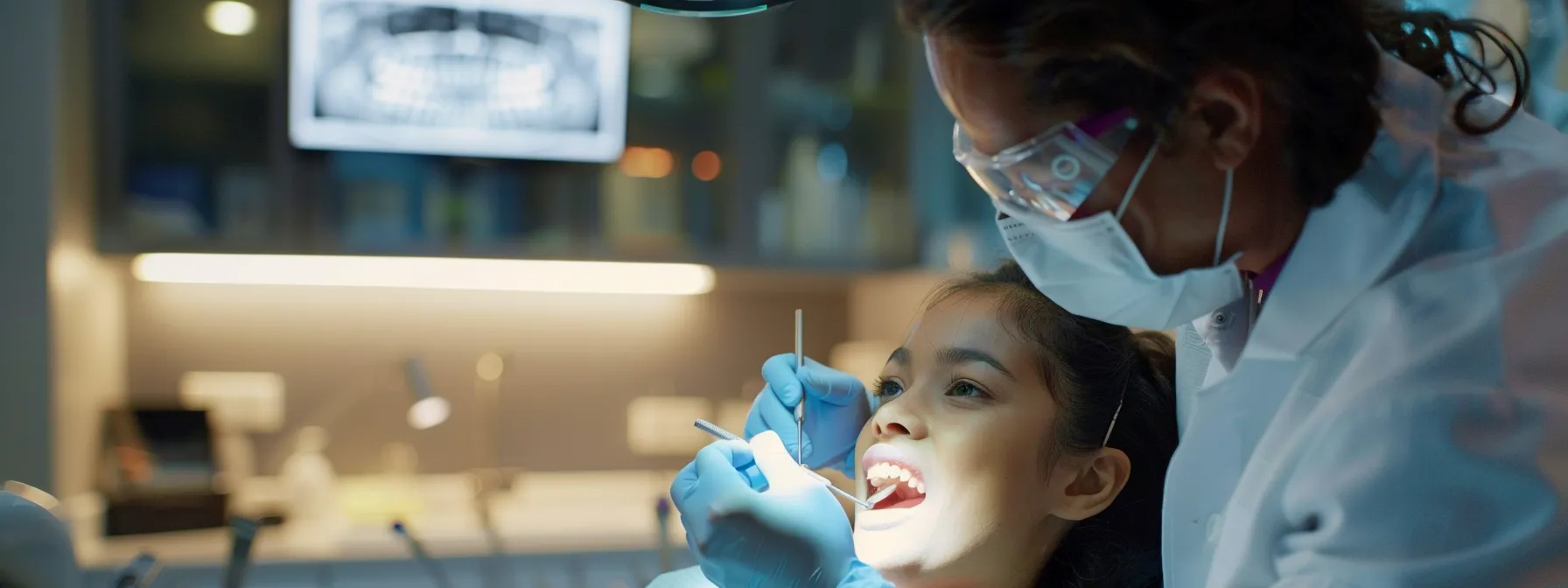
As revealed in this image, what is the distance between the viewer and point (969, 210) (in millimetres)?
3066

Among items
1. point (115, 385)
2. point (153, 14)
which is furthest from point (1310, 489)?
point (115, 385)

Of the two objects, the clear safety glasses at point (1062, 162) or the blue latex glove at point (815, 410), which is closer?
the clear safety glasses at point (1062, 162)

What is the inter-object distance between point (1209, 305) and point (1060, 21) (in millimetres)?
269

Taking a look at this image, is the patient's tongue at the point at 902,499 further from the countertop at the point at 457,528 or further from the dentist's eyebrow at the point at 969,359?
the countertop at the point at 457,528

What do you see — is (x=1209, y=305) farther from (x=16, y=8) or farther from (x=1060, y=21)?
(x=16, y=8)

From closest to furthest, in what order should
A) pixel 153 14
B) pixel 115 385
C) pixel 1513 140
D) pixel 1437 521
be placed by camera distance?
1. pixel 1437 521
2. pixel 1513 140
3. pixel 153 14
4. pixel 115 385

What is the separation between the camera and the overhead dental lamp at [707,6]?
3.28 ft

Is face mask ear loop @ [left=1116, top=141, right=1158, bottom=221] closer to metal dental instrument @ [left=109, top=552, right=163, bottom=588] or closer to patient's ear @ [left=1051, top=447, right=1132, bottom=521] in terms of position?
patient's ear @ [left=1051, top=447, right=1132, bottom=521]

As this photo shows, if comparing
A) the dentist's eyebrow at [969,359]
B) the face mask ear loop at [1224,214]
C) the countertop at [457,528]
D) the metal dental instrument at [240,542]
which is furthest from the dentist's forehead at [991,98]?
the countertop at [457,528]

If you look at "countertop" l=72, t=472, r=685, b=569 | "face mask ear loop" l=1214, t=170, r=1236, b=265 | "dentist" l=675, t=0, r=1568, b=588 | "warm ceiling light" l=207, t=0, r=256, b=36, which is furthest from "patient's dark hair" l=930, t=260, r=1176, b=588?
"warm ceiling light" l=207, t=0, r=256, b=36

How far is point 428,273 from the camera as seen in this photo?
3.07 m

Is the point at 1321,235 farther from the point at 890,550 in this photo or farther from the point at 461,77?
the point at 461,77

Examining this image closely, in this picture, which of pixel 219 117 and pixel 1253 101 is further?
pixel 219 117

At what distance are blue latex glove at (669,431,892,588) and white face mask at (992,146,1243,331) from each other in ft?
0.91
